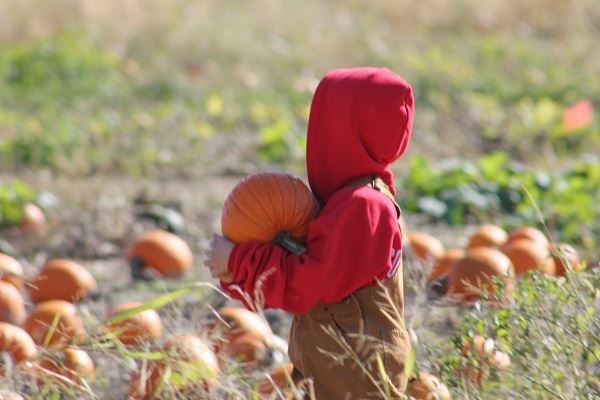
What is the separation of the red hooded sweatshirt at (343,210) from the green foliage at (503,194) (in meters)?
3.30

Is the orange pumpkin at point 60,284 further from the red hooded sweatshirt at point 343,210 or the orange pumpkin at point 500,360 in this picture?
the orange pumpkin at point 500,360

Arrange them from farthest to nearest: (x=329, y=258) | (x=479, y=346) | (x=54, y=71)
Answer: (x=54, y=71) < (x=479, y=346) < (x=329, y=258)

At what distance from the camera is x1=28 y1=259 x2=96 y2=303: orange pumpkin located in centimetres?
565

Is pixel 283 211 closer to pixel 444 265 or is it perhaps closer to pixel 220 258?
pixel 220 258

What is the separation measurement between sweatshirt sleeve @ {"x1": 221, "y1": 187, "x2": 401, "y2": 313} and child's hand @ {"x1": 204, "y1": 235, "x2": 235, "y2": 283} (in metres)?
0.02

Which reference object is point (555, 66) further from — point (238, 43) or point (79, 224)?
point (79, 224)

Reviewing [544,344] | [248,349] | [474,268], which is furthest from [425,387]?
[474,268]

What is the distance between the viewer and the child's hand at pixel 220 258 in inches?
144

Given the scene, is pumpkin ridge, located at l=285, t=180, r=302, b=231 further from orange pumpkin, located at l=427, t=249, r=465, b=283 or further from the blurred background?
the blurred background

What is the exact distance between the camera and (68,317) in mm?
4832

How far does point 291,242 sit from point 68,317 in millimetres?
1435

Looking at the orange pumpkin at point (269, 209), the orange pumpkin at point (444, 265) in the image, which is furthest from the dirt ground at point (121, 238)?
the orange pumpkin at point (269, 209)

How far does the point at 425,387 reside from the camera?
3.84 metres

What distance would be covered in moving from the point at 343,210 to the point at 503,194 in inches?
161
